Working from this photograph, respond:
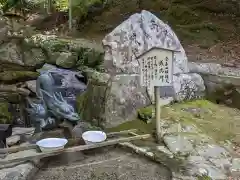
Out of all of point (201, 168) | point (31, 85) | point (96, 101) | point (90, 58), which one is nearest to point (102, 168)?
point (201, 168)

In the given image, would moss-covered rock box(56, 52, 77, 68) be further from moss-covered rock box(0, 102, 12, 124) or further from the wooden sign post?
the wooden sign post

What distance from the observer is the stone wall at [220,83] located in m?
7.01

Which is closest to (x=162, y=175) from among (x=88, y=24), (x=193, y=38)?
(x=193, y=38)

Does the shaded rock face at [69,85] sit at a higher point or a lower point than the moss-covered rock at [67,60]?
lower

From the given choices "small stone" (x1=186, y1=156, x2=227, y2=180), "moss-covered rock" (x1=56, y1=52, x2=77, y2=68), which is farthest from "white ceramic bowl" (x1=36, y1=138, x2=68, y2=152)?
"moss-covered rock" (x1=56, y1=52, x2=77, y2=68)

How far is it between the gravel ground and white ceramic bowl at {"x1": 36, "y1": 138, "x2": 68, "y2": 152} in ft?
0.80

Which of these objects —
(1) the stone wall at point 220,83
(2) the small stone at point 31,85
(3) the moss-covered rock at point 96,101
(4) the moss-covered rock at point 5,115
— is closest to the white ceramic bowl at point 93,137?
(3) the moss-covered rock at point 96,101

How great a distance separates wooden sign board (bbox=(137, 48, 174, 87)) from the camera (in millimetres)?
4980

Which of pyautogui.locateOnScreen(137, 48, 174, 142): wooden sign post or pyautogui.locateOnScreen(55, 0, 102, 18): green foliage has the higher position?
pyautogui.locateOnScreen(55, 0, 102, 18): green foliage

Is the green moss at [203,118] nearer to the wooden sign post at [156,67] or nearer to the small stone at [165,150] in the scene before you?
the small stone at [165,150]

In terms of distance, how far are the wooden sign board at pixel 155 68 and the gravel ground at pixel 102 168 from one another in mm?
1159

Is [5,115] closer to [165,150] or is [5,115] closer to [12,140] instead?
[12,140]

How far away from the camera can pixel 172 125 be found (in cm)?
564

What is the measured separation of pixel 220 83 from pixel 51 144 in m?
4.09
